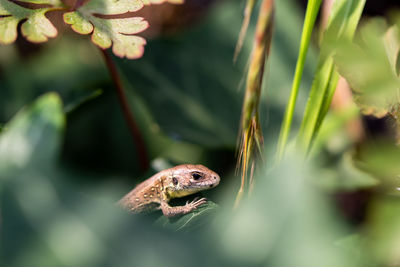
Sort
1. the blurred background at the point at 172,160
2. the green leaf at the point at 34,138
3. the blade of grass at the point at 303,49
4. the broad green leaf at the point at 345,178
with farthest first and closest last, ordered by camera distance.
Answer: the broad green leaf at the point at 345,178 < the blade of grass at the point at 303,49 < the green leaf at the point at 34,138 < the blurred background at the point at 172,160

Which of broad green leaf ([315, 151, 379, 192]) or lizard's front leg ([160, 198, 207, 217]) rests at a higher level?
lizard's front leg ([160, 198, 207, 217])

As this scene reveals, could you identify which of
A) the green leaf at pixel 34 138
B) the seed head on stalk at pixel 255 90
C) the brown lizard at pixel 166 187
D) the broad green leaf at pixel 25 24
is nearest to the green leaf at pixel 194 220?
the seed head on stalk at pixel 255 90

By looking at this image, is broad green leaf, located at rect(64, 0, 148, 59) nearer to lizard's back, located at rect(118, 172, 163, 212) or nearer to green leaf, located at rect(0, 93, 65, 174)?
green leaf, located at rect(0, 93, 65, 174)

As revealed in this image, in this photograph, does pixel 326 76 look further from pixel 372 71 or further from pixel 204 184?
pixel 204 184

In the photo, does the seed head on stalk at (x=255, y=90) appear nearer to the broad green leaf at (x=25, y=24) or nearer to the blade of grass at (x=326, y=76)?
the blade of grass at (x=326, y=76)

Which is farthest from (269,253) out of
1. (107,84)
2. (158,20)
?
(158,20)

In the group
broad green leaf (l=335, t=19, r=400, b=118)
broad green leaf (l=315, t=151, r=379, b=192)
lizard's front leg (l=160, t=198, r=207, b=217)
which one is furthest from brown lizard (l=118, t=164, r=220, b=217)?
broad green leaf (l=335, t=19, r=400, b=118)
